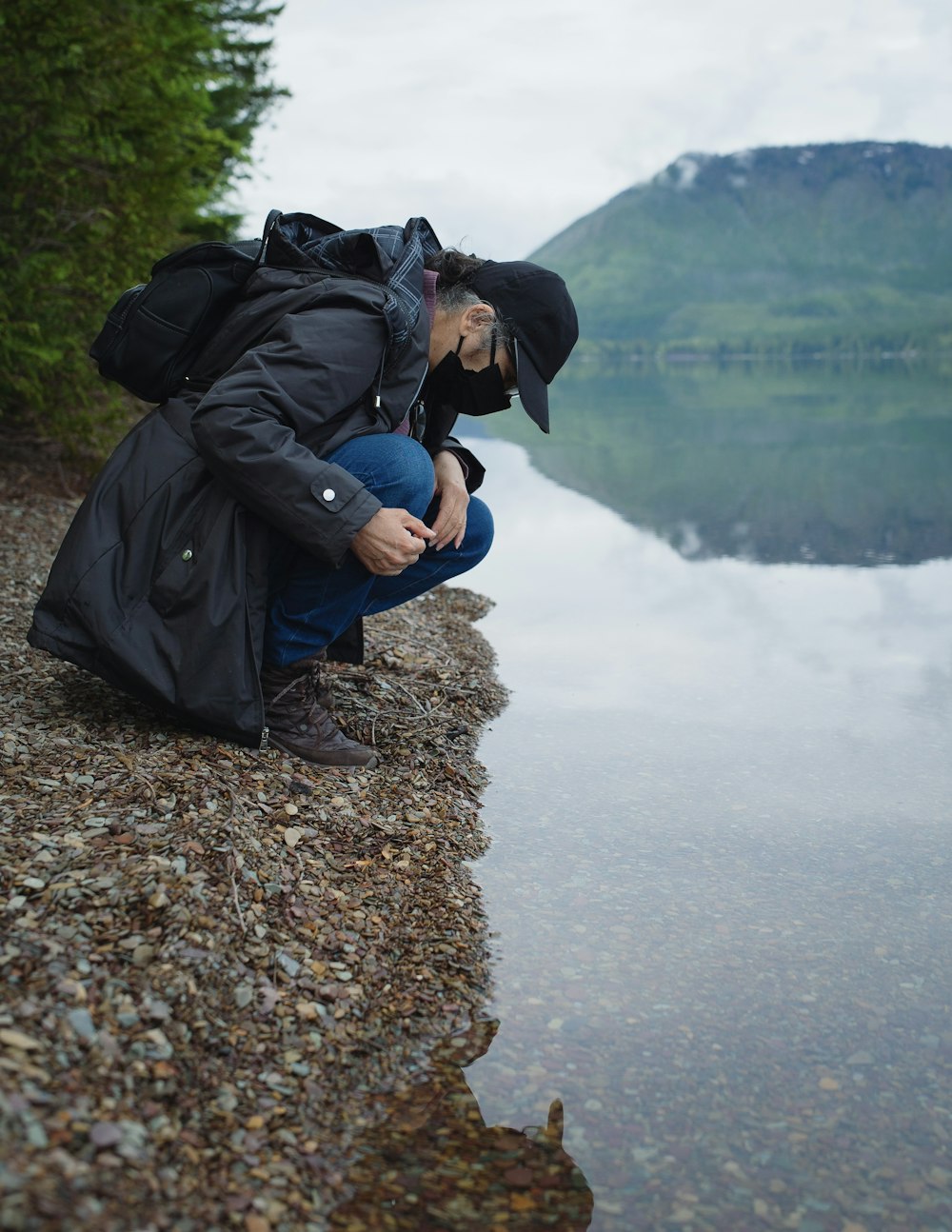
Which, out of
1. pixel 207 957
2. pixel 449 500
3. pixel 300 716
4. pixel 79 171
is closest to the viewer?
pixel 207 957

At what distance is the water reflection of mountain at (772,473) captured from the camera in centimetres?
1094

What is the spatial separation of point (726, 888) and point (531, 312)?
2011 mm

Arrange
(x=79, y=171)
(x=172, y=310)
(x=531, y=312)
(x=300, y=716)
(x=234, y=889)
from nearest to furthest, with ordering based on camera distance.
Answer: (x=234, y=889) < (x=172, y=310) < (x=531, y=312) < (x=300, y=716) < (x=79, y=171)

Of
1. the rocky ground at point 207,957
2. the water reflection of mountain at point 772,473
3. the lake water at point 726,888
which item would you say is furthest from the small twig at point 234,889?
the water reflection of mountain at point 772,473

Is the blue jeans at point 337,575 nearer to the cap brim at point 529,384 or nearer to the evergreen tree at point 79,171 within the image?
the cap brim at point 529,384

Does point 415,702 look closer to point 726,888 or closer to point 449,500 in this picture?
point 449,500

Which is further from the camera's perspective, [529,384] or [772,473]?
[772,473]

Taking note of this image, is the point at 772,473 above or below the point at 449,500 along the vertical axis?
above

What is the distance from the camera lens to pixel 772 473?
16219mm

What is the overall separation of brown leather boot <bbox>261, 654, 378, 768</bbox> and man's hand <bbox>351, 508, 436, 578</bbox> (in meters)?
0.60

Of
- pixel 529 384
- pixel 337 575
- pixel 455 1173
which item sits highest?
pixel 529 384

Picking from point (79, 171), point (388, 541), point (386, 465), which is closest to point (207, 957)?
point (388, 541)

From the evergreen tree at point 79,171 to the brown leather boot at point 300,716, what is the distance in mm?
4778

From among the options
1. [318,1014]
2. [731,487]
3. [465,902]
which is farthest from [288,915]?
[731,487]
